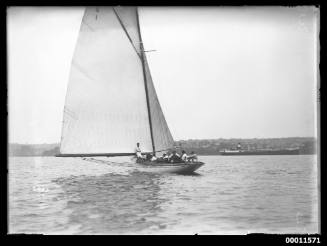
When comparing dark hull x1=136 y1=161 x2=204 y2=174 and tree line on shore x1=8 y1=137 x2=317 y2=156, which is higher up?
tree line on shore x1=8 y1=137 x2=317 y2=156

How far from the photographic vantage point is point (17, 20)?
4.18 m

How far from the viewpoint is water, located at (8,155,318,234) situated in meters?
4.02

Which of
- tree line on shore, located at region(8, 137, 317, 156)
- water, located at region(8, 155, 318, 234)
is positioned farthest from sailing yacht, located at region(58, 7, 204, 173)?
water, located at region(8, 155, 318, 234)

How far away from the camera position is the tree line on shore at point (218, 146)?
4137mm

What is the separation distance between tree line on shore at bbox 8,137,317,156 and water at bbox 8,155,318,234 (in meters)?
0.08

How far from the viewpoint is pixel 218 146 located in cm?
435

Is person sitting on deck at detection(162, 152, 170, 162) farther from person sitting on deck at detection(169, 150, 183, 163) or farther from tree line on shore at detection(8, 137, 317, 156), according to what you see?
tree line on shore at detection(8, 137, 317, 156)

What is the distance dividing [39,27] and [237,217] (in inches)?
115

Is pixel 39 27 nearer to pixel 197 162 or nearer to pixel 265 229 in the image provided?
pixel 197 162

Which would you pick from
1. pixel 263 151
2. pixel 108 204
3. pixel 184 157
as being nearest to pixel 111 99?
pixel 184 157

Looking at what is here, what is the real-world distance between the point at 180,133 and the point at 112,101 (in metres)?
0.93

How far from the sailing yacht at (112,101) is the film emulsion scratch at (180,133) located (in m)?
0.03

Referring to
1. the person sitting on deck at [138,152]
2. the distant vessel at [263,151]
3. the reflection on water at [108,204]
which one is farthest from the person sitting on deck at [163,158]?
the distant vessel at [263,151]

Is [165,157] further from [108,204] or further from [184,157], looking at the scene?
[108,204]
